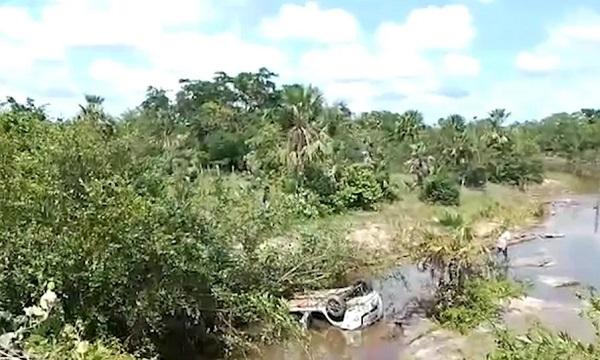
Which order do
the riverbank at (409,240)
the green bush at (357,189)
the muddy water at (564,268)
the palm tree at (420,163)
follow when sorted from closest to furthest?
the riverbank at (409,240) < the muddy water at (564,268) < the green bush at (357,189) < the palm tree at (420,163)

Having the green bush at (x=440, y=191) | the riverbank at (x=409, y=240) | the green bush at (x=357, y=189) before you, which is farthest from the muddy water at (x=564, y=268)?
the green bush at (x=357, y=189)

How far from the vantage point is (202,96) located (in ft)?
221

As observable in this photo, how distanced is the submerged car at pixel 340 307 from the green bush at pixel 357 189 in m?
17.3

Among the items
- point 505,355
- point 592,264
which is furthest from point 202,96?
point 505,355

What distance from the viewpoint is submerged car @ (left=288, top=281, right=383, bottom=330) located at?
24984 mm

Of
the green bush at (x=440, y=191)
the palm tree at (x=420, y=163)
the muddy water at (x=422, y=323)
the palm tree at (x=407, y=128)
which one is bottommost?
the muddy water at (x=422, y=323)

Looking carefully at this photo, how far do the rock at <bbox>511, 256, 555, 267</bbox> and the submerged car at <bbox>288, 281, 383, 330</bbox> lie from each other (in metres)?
11.2

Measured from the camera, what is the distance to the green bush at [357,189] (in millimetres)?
44031

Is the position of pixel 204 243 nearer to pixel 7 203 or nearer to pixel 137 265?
pixel 137 265

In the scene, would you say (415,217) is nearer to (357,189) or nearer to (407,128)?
(357,189)

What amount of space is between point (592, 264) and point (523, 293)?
9253mm

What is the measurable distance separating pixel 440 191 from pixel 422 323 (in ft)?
71.4

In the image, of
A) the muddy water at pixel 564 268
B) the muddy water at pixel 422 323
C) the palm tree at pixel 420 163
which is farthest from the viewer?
the palm tree at pixel 420 163

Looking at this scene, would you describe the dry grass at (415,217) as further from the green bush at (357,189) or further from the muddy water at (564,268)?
the muddy water at (564,268)
